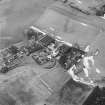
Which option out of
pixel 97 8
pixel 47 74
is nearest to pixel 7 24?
pixel 47 74

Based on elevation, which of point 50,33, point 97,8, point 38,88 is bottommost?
point 38,88

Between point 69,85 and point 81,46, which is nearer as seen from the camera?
point 69,85

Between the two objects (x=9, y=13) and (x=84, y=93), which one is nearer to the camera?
(x=84, y=93)

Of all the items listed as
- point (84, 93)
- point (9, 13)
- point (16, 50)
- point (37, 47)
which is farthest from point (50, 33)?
point (84, 93)

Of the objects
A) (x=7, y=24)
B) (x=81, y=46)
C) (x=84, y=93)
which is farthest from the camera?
(x=7, y=24)

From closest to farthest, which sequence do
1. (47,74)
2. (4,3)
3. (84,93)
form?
1. (84,93)
2. (47,74)
3. (4,3)

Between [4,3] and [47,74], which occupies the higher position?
[4,3]

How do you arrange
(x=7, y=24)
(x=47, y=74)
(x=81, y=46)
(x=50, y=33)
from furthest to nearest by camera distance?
(x=7, y=24)
(x=50, y=33)
(x=81, y=46)
(x=47, y=74)

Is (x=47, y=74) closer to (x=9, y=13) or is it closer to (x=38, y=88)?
(x=38, y=88)

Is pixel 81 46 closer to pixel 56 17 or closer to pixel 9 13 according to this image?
pixel 56 17
